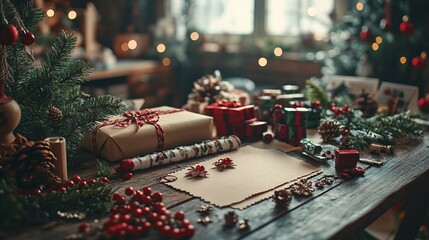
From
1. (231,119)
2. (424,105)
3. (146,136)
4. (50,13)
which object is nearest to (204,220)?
(146,136)

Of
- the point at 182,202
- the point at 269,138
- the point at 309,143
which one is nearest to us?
the point at 182,202

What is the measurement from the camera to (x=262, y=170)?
136 centimetres

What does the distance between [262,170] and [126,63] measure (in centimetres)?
334

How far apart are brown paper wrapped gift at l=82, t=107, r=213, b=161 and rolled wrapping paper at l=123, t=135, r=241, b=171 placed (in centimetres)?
4

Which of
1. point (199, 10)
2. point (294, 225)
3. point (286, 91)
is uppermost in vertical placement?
point (199, 10)

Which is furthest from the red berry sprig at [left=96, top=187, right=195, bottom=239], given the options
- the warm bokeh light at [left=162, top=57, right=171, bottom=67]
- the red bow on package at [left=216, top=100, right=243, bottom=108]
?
the warm bokeh light at [left=162, top=57, right=171, bottom=67]

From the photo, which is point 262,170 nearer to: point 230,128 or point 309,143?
point 309,143

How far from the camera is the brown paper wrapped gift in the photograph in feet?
4.57

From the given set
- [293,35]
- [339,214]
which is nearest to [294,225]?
[339,214]

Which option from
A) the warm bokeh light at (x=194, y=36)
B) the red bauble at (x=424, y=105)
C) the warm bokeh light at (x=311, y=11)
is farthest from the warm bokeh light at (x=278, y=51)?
the red bauble at (x=424, y=105)

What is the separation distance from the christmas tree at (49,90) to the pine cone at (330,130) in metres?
0.69

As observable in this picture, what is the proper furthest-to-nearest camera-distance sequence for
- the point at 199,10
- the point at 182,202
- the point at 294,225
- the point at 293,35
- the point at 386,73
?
the point at 199,10 < the point at 293,35 < the point at 386,73 < the point at 182,202 < the point at 294,225

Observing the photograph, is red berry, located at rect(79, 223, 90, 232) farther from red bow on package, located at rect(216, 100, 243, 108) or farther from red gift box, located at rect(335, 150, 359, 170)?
red bow on package, located at rect(216, 100, 243, 108)

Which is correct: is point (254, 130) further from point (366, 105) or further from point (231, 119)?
point (366, 105)
